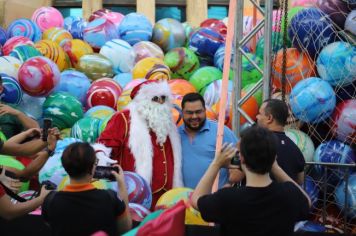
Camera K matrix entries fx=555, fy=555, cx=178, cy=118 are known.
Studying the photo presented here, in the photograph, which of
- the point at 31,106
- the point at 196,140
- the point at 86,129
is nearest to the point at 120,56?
the point at 31,106

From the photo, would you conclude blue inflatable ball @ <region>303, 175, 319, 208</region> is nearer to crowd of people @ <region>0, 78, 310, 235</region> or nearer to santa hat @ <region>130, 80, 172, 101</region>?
crowd of people @ <region>0, 78, 310, 235</region>

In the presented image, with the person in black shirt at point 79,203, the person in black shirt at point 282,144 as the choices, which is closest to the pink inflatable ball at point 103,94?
the person in black shirt at point 282,144

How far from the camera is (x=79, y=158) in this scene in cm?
258

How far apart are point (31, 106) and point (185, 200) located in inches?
148

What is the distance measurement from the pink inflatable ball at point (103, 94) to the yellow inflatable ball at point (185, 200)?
3.95m

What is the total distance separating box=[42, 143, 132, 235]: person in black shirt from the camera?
8.46ft

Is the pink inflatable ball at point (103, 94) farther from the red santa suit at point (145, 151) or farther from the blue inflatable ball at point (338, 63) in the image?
the blue inflatable ball at point (338, 63)

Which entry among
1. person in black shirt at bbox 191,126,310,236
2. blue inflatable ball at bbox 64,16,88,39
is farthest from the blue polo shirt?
blue inflatable ball at bbox 64,16,88,39

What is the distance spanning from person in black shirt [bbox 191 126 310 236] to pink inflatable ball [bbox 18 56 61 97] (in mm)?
4415

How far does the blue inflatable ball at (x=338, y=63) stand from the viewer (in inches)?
207

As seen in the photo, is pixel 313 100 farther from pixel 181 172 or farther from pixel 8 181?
pixel 8 181

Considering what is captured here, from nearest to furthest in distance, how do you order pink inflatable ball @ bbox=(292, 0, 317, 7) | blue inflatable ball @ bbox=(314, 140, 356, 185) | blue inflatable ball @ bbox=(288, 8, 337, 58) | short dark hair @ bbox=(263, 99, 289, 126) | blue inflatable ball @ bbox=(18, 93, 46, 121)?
short dark hair @ bbox=(263, 99, 289, 126) < blue inflatable ball @ bbox=(314, 140, 356, 185) < blue inflatable ball @ bbox=(288, 8, 337, 58) < pink inflatable ball @ bbox=(292, 0, 317, 7) < blue inflatable ball @ bbox=(18, 93, 46, 121)

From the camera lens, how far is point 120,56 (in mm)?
8648

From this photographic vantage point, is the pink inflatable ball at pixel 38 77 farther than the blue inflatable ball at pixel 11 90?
Yes
